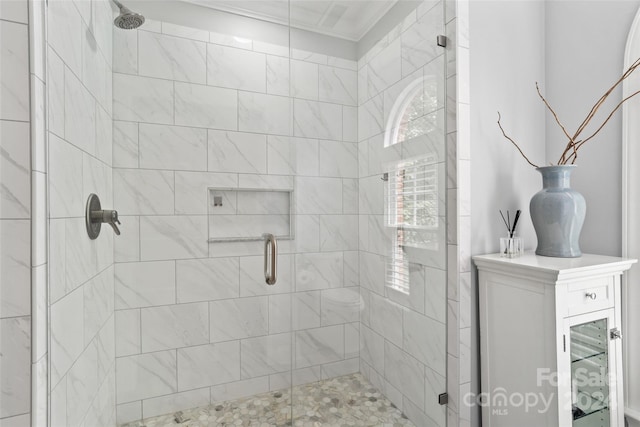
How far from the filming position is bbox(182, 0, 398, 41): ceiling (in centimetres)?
135

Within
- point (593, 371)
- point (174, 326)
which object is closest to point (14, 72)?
point (174, 326)

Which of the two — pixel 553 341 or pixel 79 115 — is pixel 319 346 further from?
pixel 79 115

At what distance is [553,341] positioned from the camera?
1255mm

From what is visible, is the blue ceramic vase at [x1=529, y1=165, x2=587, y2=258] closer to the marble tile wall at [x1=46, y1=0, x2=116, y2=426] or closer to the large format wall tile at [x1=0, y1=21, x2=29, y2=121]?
the marble tile wall at [x1=46, y1=0, x2=116, y2=426]

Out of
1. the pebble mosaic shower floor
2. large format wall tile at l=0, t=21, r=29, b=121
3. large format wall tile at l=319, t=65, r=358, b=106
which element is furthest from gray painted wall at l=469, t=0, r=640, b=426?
large format wall tile at l=0, t=21, r=29, b=121

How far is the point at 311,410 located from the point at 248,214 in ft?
2.83

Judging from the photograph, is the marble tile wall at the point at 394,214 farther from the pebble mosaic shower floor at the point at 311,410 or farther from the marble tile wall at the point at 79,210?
the marble tile wall at the point at 79,210

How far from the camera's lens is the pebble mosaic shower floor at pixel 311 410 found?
1314 millimetres

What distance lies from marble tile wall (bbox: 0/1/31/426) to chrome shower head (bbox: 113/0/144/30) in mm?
350

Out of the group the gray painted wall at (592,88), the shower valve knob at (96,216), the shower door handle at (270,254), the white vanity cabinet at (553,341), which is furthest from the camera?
the gray painted wall at (592,88)

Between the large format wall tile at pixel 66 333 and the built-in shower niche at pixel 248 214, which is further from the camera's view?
the built-in shower niche at pixel 248 214

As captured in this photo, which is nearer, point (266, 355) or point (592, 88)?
point (266, 355)

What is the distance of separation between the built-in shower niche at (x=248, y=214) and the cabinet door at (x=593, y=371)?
1.19m

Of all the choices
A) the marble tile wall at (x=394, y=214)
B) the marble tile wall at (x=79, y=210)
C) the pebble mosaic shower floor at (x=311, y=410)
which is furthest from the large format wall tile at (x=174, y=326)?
the marble tile wall at (x=394, y=214)
